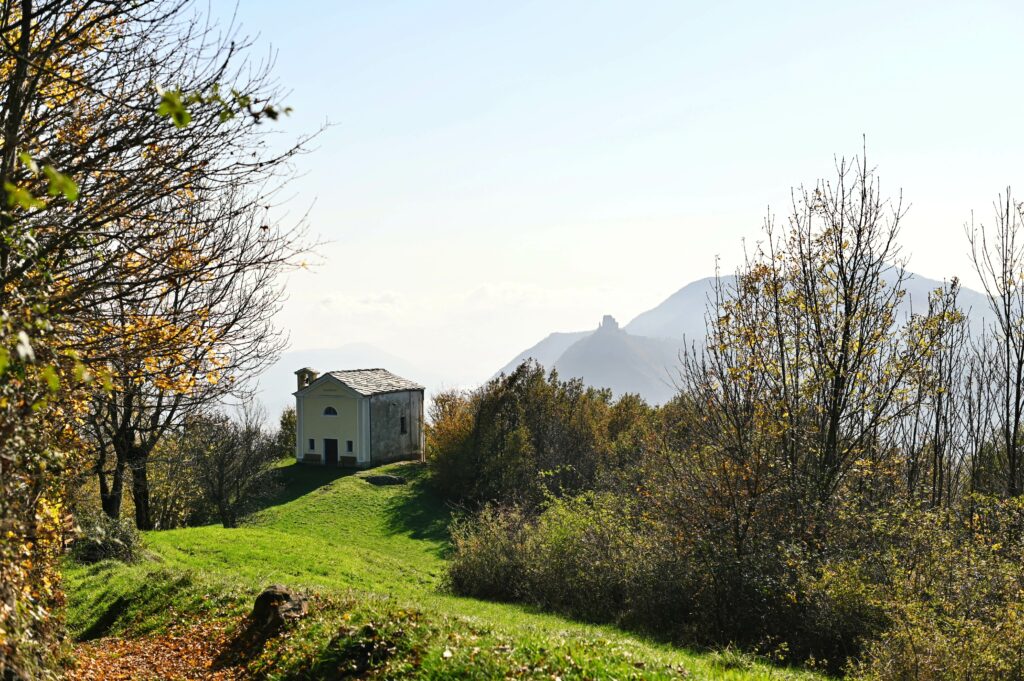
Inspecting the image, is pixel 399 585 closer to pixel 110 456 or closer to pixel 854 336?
pixel 110 456

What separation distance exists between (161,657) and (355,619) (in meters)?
3.71

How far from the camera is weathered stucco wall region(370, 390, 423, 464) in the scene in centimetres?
5366

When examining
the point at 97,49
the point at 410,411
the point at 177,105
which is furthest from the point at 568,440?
the point at 177,105

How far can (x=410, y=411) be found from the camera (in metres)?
57.9

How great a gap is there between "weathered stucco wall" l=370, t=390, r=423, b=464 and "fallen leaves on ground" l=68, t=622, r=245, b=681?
40662mm

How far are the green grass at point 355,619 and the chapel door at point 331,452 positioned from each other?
1006 inches

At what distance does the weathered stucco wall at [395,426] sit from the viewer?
53656 mm

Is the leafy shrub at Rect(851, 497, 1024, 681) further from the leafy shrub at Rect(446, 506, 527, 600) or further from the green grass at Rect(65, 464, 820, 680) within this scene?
the leafy shrub at Rect(446, 506, 527, 600)

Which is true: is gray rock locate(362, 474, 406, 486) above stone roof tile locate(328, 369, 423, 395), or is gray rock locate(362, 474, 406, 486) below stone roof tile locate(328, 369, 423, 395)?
below

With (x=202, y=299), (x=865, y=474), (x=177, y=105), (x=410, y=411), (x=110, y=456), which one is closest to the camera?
(x=177, y=105)

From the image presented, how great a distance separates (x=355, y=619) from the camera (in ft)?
33.7

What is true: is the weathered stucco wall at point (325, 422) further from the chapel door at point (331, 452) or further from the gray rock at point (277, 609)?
the gray rock at point (277, 609)

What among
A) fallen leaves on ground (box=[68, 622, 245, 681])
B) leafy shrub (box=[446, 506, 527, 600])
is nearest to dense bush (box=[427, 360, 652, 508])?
leafy shrub (box=[446, 506, 527, 600])

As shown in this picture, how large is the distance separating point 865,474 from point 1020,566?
5374 mm
